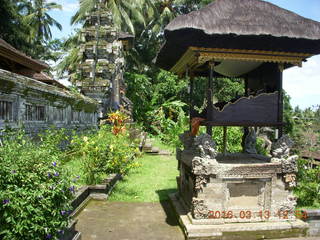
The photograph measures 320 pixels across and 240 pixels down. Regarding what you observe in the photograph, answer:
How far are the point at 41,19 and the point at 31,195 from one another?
122ft

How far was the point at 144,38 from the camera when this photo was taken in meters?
31.2

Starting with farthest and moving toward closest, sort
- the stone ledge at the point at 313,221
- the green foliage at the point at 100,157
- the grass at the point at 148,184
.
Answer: the green foliage at the point at 100,157 < the grass at the point at 148,184 < the stone ledge at the point at 313,221

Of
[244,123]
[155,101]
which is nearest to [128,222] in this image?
[244,123]

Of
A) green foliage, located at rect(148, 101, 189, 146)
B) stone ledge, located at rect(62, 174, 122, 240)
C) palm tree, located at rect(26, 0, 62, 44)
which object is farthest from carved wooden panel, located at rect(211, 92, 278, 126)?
palm tree, located at rect(26, 0, 62, 44)

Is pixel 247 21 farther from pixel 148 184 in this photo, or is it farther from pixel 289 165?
pixel 148 184

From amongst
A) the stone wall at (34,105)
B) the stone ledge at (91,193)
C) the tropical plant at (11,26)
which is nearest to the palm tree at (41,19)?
the tropical plant at (11,26)

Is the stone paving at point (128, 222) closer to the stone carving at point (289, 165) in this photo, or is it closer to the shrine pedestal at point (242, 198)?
the shrine pedestal at point (242, 198)

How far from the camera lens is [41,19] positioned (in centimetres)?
3528

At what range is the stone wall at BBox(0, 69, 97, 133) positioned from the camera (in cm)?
627

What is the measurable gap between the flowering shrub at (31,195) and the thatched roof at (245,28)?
9.61ft

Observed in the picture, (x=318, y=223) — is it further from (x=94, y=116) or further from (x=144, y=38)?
(x=144, y=38)

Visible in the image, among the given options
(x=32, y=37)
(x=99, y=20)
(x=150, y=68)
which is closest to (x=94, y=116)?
(x=99, y=20)

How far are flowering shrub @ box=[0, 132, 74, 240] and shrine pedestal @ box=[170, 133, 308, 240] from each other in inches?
92.0

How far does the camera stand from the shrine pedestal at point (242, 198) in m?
4.99
